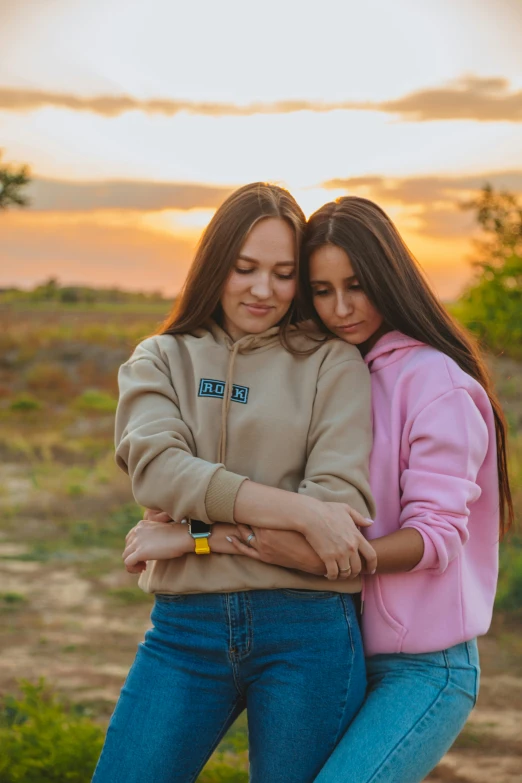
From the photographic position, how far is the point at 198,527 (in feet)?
6.45

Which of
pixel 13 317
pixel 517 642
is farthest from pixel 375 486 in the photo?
pixel 13 317

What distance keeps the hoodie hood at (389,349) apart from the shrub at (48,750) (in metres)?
1.98

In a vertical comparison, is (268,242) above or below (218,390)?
above

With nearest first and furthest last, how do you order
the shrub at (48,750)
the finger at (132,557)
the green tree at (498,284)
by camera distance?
1. the finger at (132,557)
2. the shrub at (48,750)
3. the green tree at (498,284)

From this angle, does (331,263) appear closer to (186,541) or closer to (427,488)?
(427,488)

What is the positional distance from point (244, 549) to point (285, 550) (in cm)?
9


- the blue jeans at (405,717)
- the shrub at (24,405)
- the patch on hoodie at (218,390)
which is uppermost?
the patch on hoodie at (218,390)

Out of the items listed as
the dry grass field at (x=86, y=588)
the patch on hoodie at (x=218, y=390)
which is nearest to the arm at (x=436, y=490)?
the patch on hoodie at (x=218, y=390)

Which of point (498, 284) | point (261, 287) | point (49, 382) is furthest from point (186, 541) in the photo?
point (49, 382)

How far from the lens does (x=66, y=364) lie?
→ 16.6 m

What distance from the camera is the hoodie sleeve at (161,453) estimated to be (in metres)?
1.92

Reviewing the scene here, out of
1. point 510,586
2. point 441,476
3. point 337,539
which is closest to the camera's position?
point 337,539

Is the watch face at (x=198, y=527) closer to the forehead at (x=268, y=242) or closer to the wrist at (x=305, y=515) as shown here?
the wrist at (x=305, y=515)

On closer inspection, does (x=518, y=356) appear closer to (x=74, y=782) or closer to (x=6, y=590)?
(x=6, y=590)
